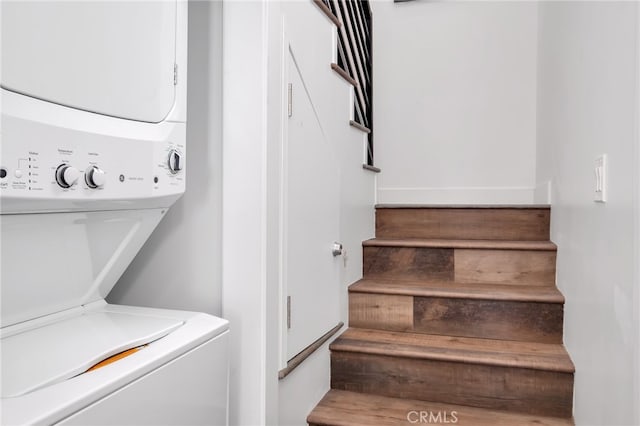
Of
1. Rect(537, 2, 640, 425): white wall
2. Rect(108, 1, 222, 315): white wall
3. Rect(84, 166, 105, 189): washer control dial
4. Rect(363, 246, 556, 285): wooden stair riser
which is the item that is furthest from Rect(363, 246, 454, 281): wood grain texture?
Rect(84, 166, 105, 189): washer control dial

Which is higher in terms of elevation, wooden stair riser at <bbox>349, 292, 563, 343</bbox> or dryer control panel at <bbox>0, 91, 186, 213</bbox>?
dryer control panel at <bbox>0, 91, 186, 213</bbox>

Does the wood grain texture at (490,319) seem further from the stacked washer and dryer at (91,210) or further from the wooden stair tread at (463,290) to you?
the stacked washer and dryer at (91,210)

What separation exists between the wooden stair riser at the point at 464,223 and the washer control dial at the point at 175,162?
162 cm

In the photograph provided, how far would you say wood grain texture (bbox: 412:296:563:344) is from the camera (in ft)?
5.62

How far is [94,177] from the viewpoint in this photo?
774 millimetres

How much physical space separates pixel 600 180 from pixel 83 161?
48.6 inches

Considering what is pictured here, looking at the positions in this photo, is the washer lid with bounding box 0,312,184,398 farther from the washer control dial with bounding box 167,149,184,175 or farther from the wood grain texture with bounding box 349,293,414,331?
the wood grain texture with bounding box 349,293,414,331

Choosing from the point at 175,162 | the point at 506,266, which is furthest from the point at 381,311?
the point at 175,162

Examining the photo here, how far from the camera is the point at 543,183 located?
2.40 metres

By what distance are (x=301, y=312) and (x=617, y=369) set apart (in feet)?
2.78

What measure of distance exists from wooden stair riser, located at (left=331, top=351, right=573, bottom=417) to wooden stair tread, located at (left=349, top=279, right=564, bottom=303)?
287 mm

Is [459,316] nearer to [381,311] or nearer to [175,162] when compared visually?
[381,311]

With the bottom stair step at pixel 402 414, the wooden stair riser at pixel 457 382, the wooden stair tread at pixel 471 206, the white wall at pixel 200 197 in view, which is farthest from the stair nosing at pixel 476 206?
the white wall at pixel 200 197

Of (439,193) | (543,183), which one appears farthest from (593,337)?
(439,193)
